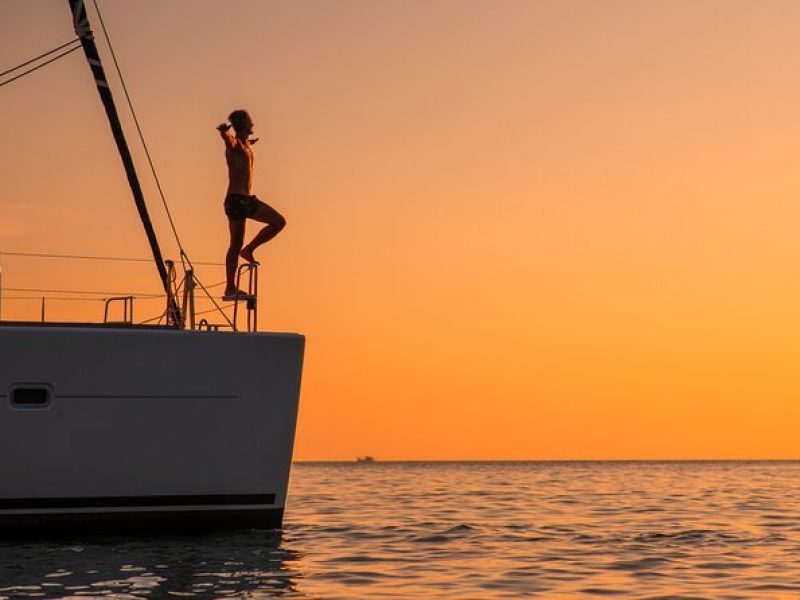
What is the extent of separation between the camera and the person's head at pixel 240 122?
15.7 meters

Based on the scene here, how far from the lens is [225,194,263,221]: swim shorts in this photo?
15.9 metres

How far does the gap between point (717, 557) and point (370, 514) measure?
9.63m

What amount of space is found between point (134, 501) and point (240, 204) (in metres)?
3.70

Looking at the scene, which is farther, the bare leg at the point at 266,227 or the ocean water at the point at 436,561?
the bare leg at the point at 266,227

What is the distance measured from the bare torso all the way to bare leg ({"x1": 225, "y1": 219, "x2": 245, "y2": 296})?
1.37 feet

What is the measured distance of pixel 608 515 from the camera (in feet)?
77.2

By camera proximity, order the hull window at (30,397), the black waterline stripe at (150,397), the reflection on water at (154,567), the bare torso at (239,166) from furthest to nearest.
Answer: the bare torso at (239,166)
the black waterline stripe at (150,397)
the hull window at (30,397)
the reflection on water at (154,567)

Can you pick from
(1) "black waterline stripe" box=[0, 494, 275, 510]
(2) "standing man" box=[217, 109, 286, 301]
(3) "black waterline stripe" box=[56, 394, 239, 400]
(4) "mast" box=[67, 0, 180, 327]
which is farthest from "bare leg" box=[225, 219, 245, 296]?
(1) "black waterline stripe" box=[0, 494, 275, 510]

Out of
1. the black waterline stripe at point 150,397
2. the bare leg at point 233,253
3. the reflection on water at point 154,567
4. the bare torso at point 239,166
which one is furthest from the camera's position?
the bare leg at point 233,253

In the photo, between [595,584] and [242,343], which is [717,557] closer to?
[595,584]

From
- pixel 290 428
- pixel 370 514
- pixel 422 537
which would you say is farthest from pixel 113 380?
pixel 370 514

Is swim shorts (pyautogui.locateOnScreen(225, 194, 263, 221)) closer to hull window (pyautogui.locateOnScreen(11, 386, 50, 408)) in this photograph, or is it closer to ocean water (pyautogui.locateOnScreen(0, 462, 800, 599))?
hull window (pyautogui.locateOnScreen(11, 386, 50, 408))

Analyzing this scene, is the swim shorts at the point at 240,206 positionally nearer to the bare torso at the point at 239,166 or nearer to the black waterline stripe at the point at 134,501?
the bare torso at the point at 239,166

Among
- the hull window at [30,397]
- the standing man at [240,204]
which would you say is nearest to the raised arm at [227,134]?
the standing man at [240,204]
